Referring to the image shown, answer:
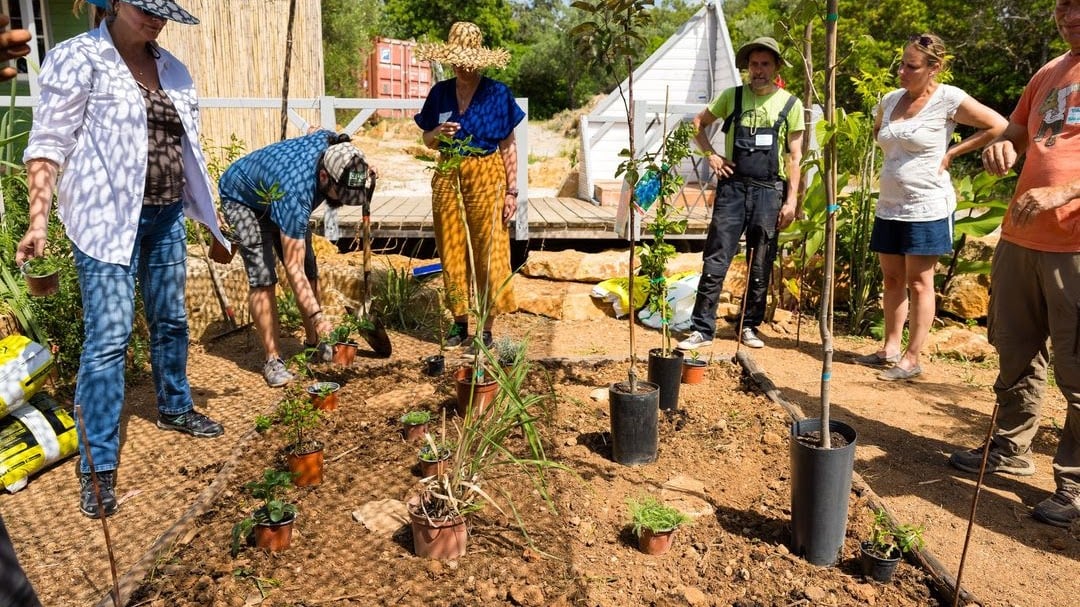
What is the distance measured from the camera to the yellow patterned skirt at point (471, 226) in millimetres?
4180

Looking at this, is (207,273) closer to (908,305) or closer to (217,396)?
(217,396)

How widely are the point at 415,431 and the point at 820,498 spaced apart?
1635 millimetres

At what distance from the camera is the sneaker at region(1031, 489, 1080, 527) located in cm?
266

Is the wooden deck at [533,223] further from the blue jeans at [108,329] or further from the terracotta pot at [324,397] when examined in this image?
the blue jeans at [108,329]

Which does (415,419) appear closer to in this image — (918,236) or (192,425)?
(192,425)

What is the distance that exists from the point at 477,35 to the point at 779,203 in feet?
6.54

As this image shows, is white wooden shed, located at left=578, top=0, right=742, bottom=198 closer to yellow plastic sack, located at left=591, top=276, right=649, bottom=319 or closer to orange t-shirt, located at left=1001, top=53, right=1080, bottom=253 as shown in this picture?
yellow plastic sack, located at left=591, top=276, right=649, bottom=319

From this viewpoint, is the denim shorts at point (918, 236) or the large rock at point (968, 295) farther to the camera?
the large rock at point (968, 295)

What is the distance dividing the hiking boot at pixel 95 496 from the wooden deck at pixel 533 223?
10.7 feet

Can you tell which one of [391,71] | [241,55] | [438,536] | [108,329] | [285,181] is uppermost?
[391,71]

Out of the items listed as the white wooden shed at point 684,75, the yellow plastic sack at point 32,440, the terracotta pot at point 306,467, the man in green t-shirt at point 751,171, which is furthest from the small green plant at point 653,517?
the white wooden shed at point 684,75

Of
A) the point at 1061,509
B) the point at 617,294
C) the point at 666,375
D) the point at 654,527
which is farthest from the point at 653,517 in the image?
the point at 617,294

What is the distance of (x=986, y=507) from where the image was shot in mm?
2822

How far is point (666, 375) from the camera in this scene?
3465mm
